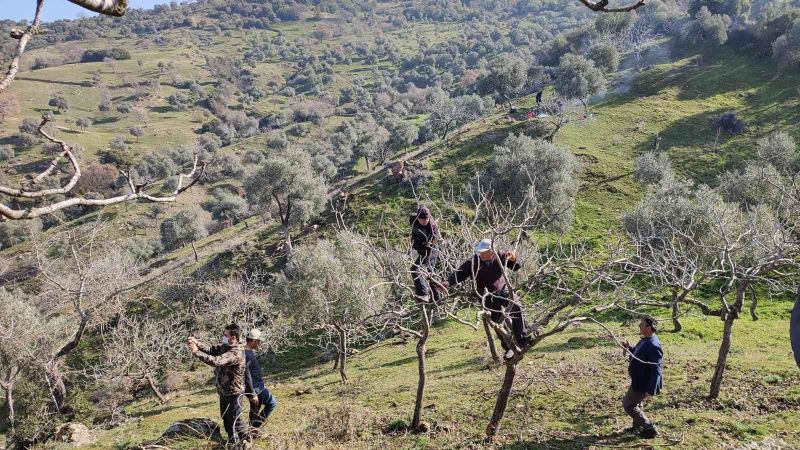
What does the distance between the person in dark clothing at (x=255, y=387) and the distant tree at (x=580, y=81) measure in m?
54.5

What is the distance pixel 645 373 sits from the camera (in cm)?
777

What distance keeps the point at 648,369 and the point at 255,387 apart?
295 inches

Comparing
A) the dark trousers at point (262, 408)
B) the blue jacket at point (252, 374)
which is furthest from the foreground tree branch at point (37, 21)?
the dark trousers at point (262, 408)

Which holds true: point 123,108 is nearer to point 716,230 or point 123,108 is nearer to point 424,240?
point 424,240

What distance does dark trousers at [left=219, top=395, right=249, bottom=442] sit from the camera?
7.89 meters

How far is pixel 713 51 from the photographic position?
66625mm

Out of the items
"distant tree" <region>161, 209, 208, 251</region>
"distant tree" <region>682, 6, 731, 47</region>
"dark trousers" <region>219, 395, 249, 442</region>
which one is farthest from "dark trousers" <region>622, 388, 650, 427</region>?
"distant tree" <region>682, 6, 731, 47</region>

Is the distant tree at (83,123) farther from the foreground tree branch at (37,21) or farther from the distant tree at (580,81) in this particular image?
the foreground tree branch at (37,21)

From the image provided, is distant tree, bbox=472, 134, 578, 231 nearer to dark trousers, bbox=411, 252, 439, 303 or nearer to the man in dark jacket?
dark trousers, bbox=411, 252, 439, 303

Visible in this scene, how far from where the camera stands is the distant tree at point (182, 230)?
182 feet

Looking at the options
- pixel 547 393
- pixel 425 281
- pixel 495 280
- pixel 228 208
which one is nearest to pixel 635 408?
pixel 547 393

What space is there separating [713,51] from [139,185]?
84.4 m

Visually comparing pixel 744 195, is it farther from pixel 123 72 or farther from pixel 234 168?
pixel 123 72

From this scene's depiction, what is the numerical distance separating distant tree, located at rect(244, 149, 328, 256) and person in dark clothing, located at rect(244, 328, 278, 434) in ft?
104
